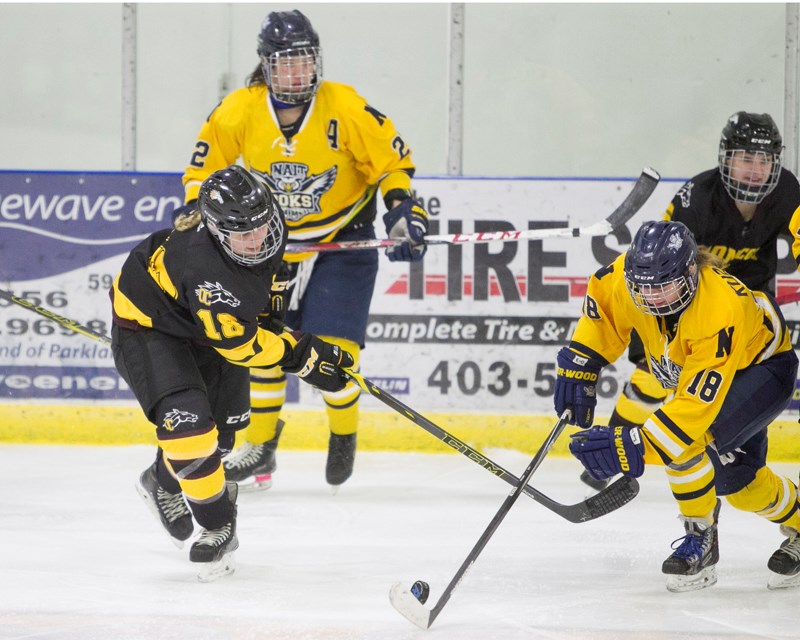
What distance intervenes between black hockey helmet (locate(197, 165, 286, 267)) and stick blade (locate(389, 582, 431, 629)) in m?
0.82

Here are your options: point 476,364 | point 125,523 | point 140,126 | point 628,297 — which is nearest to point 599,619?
point 628,297

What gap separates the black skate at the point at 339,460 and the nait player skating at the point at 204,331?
2.56ft

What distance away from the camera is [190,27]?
5.13 meters

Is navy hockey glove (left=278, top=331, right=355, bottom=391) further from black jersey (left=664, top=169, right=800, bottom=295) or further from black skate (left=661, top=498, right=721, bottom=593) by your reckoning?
black jersey (left=664, top=169, right=800, bottom=295)

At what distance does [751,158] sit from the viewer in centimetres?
319

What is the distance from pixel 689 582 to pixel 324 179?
5.36ft

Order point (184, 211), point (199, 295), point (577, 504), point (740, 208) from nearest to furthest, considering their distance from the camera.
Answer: point (199, 295) < point (577, 504) < point (184, 211) < point (740, 208)

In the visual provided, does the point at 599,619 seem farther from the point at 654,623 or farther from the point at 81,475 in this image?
the point at 81,475

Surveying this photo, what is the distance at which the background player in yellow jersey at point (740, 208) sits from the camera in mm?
3203

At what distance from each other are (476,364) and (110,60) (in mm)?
2250

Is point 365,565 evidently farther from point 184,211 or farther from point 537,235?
point 537,235

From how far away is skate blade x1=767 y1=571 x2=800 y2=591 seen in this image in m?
2.66

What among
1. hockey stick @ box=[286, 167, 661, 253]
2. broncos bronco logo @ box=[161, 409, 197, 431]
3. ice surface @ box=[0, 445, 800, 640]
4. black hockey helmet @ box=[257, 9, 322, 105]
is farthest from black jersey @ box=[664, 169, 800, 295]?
broncos bronco logo @ box=[161, 409, 197, 431]

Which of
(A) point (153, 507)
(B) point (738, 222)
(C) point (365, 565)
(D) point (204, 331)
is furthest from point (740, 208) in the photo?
(A) point (153, 507)
